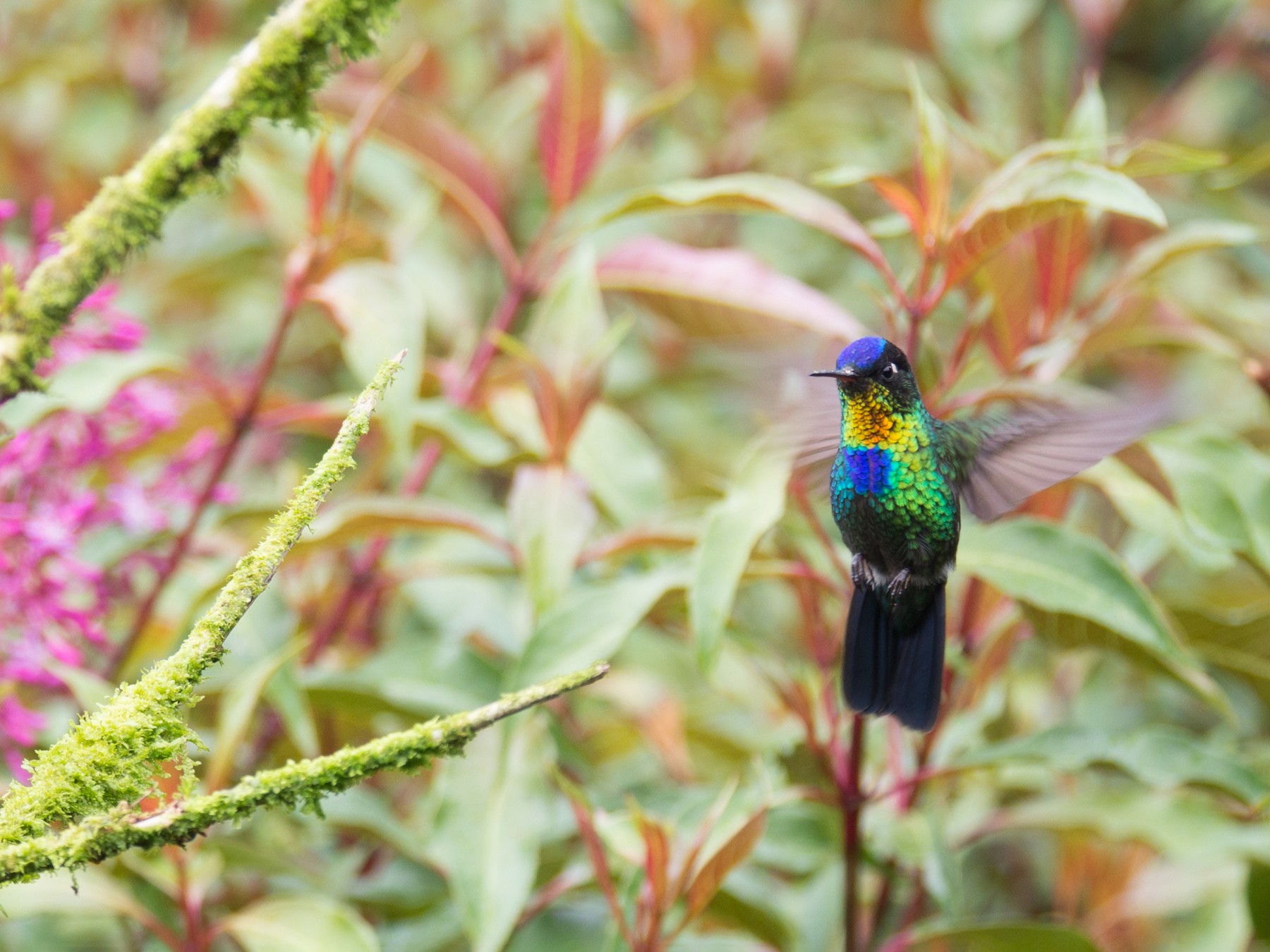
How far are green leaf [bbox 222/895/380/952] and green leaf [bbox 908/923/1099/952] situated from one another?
760 mm

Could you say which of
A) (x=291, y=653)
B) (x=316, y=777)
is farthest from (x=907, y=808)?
(x=316, y=777)

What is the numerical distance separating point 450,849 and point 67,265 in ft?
2.82

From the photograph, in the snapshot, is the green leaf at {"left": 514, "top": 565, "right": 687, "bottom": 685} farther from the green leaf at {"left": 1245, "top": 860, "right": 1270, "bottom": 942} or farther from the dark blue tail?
the green leaf at {"left": 1245, "top": 860, "right": 1270, "bottom": 942}

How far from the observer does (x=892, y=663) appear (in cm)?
140

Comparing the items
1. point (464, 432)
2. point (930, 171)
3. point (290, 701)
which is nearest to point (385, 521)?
point (464, 432)

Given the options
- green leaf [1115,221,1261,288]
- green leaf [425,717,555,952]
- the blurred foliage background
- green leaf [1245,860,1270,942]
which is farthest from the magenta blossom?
green leaf [1245,860,1270,942]

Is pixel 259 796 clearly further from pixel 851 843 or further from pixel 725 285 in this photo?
pixel 725 285

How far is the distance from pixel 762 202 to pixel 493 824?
86 cm

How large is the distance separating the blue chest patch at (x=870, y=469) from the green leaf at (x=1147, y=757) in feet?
1.78

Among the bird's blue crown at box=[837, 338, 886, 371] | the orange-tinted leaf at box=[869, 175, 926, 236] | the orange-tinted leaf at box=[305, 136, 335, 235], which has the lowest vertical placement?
the bird's blue crown at box=[837, 338, 886, 371]

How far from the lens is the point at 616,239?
2877 mm

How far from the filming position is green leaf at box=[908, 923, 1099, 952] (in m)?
1.71

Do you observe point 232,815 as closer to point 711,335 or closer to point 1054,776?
point 711,335

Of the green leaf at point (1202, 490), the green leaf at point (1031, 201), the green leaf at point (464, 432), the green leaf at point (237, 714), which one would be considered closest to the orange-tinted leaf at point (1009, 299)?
the green leaf at point (1031, 201)
